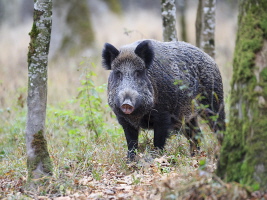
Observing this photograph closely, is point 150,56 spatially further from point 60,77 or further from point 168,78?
point 60,77

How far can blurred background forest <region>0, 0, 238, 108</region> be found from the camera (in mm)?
13000

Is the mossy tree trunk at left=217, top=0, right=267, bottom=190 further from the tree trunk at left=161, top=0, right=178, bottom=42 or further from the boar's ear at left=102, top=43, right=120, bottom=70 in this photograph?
the tree trunk at left=161, top=0, right=178, bottom=42

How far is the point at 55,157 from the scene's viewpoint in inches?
226

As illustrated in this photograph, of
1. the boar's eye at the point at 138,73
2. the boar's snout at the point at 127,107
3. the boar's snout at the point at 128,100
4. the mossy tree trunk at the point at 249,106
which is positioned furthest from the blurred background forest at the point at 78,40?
the mossy tree trunk at the point at 249,106

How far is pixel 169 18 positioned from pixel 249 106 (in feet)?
16.7

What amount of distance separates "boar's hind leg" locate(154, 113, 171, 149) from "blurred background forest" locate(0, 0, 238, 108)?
488cm

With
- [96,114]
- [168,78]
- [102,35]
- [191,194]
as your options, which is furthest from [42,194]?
[102,35]

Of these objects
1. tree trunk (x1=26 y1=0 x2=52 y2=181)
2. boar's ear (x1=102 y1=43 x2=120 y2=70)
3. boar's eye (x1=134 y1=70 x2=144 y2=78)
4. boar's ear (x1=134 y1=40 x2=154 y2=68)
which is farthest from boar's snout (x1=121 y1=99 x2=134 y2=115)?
tree trunk (x1=26 y1=0 x2=52 y2=181)

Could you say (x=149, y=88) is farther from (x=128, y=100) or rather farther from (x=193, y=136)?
(x=193, y=136)

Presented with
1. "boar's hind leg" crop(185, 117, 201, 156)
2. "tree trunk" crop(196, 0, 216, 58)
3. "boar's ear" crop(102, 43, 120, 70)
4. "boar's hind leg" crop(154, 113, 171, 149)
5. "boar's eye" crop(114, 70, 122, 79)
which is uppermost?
"tree trunk" crop(196, 0, 216, 58)

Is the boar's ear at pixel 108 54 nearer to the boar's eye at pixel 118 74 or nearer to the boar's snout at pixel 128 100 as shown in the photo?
the boar's eye at pixel 118 74

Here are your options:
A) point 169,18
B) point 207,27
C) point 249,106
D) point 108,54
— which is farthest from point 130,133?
point 207,27

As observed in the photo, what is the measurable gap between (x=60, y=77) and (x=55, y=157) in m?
8.10

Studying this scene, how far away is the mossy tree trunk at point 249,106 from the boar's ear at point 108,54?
9.65ft
